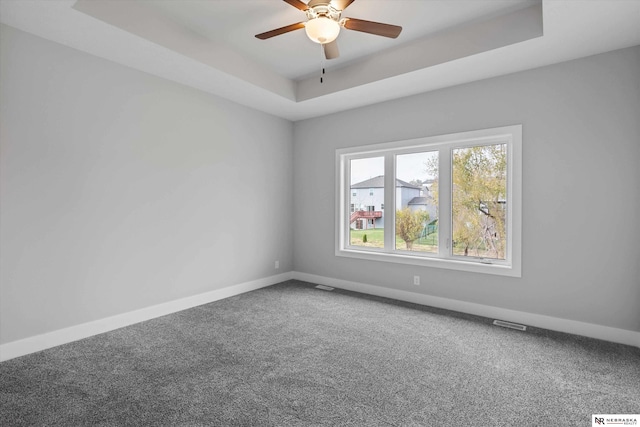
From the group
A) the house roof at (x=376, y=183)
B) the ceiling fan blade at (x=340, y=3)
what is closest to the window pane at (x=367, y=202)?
the house roof at (x=376, y=183)

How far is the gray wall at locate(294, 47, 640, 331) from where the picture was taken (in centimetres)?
287

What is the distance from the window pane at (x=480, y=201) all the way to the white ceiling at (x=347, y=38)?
871mm

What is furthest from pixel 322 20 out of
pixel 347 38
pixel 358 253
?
pixel 358 253

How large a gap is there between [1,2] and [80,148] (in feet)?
3.69

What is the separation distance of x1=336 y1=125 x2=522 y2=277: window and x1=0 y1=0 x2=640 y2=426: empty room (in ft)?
0.09

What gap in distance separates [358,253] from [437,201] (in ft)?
4.23

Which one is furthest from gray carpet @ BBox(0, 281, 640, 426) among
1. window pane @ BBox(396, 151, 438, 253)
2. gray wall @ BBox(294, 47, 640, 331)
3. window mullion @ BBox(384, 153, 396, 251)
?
window mullion @ BBox(384, 153, 396, 251)

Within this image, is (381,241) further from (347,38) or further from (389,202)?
(347,38)

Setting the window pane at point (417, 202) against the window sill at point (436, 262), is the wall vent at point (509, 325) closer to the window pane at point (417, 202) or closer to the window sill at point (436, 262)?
the window sill at point (436, 262)

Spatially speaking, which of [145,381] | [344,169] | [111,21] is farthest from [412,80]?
[145,381]

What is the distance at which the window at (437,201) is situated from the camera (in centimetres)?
352

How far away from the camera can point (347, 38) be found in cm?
323

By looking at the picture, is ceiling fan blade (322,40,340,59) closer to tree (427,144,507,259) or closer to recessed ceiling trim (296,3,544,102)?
recessed ceiling trim (296,3,544,102)

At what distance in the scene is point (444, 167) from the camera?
393 centimetres
